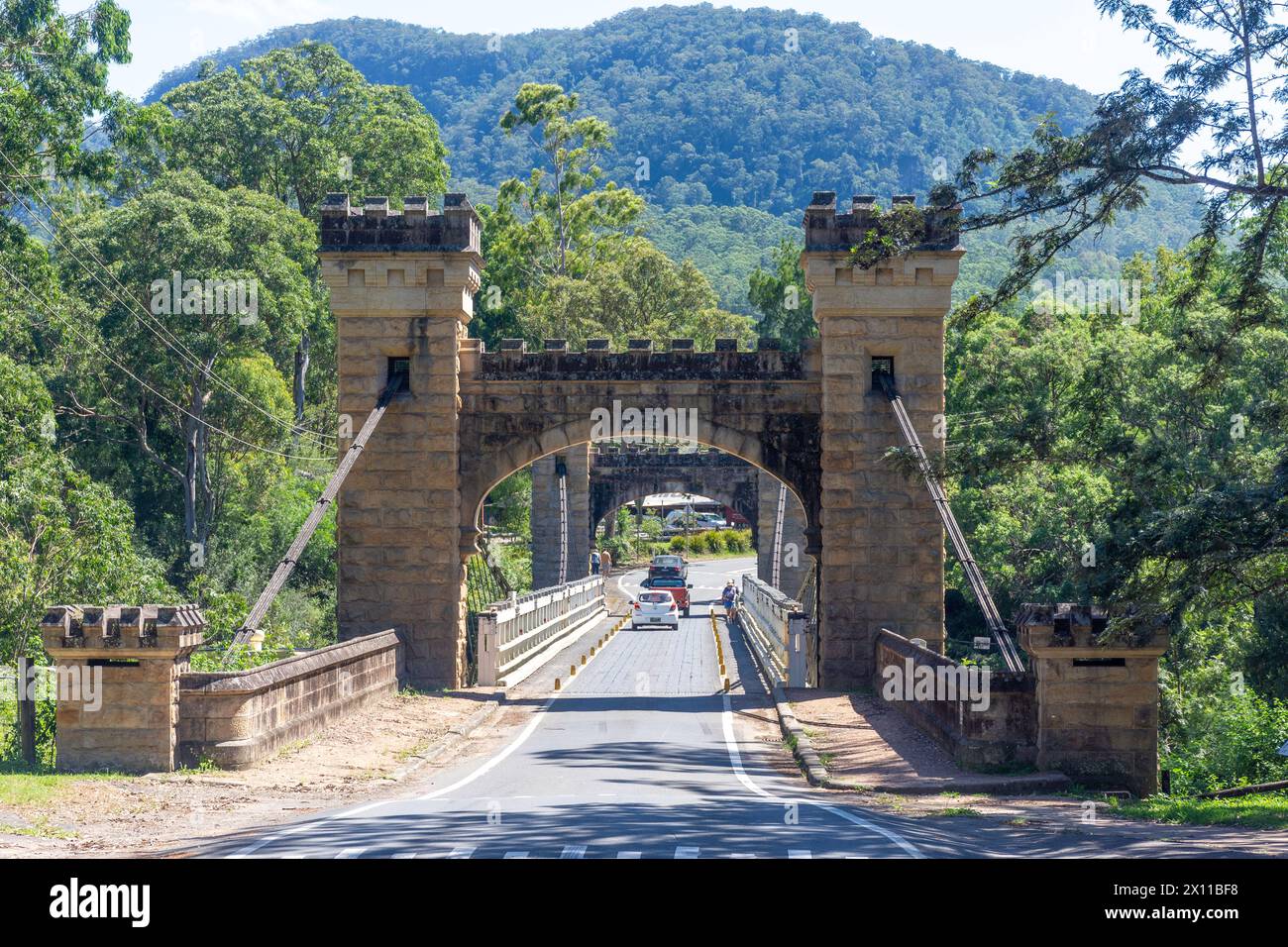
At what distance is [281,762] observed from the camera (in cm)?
1522

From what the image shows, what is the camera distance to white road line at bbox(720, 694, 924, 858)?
9547 millimetres

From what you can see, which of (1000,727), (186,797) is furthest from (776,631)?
(186,797)

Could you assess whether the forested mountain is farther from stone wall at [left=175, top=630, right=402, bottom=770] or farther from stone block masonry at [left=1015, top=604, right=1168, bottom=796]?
stone block masonry at [left=1015, top=604, right=1168, bottom=796]

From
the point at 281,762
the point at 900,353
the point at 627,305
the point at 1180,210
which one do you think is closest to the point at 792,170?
the point at 1180,210

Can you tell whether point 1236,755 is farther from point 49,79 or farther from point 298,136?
point 298,136

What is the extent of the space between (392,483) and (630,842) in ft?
48.1

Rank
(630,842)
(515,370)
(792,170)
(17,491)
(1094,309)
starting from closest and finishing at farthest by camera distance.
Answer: (630,842), (17,491), (515,370), (1094,309), (792,170)

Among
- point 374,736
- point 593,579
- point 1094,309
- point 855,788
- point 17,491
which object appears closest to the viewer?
point 855,788

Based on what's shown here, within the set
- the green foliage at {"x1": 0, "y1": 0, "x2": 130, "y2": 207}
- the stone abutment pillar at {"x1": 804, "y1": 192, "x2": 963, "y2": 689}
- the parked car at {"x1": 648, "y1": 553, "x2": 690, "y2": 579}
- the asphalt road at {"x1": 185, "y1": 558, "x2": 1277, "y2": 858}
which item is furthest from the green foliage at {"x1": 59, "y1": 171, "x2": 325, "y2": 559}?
the parked car at {"x1": 648, "y1": 553, "x2": 690, "y2": 579}

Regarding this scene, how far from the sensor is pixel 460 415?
933 inches

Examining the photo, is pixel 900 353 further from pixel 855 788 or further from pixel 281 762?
pixel 281 762

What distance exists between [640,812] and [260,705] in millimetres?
5340

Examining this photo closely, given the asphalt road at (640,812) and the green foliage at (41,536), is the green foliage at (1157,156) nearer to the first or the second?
the asphalt road at (640,812)

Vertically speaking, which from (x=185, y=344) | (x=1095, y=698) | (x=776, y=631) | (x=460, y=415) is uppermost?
(x=185, y=344)
